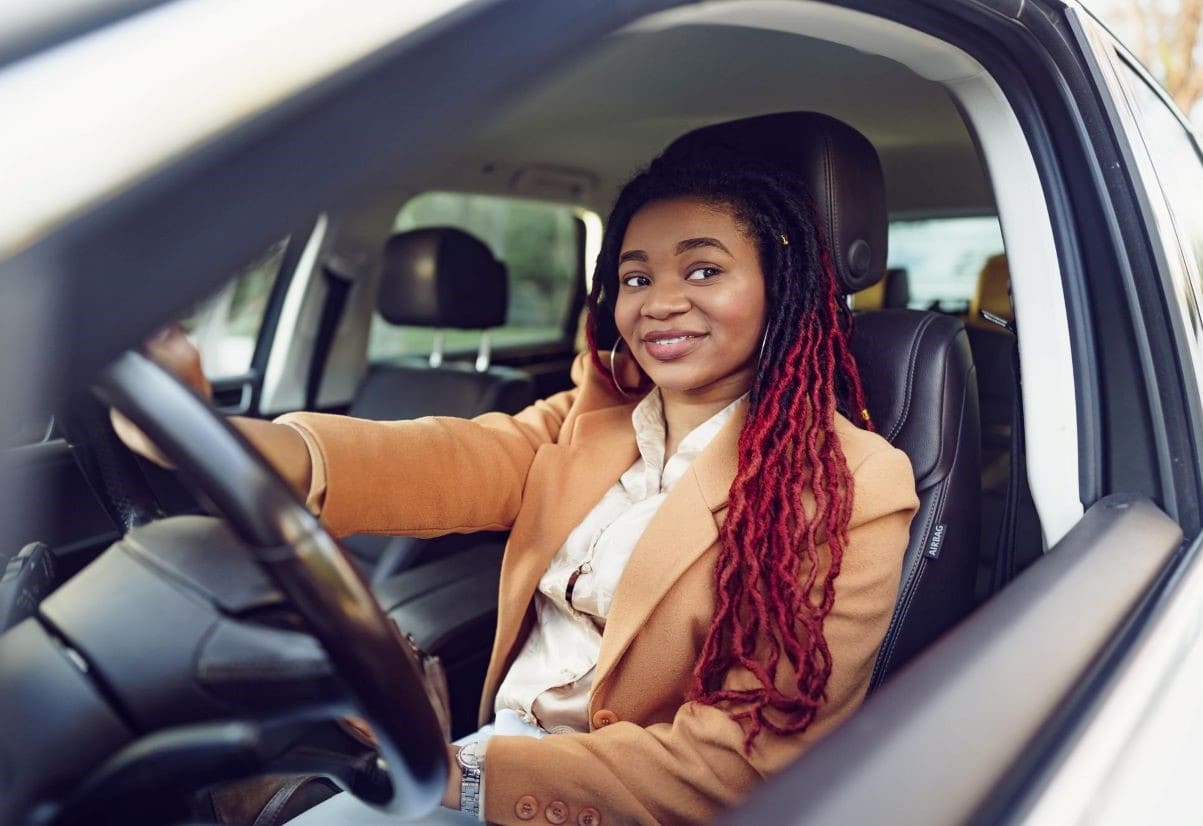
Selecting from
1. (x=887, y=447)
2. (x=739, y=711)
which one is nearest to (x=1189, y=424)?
(x=887, y=447)

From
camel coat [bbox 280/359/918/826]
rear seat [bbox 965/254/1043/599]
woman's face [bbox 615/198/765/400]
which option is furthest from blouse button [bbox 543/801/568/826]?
rear seat [bbox 965/254/1043/599]

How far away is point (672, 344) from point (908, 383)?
452 mm

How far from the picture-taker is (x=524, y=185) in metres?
3.87

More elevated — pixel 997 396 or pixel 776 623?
pixel 997 396

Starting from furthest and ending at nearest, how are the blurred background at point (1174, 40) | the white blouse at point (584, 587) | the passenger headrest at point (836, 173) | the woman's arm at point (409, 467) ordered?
the blurred background at point (1174, 40), the passenger headrest at point (836, 173), the white blouse at point (584, 587), the woman's arm at point (409, 467)

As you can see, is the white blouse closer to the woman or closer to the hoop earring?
the woman

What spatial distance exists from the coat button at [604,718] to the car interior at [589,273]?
17.1 inches

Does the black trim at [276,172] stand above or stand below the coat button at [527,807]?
above

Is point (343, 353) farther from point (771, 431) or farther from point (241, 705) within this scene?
point (241, 705)

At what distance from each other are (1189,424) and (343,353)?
114 inches

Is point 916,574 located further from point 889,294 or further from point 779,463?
point 889,294

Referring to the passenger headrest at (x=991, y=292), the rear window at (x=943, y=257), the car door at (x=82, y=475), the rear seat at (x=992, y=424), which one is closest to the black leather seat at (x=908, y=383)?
the rear seat at (x=992, y=424)

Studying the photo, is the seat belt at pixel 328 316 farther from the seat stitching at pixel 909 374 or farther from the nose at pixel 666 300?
the seat stitching at pixel 909 374

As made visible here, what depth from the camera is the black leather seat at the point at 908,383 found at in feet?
5.11
